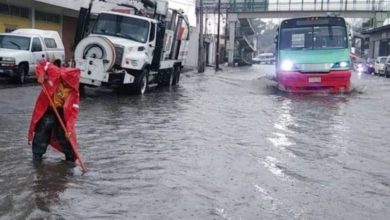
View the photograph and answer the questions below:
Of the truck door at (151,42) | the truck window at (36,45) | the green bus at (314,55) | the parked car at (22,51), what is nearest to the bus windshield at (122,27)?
the truck door at (151,42)

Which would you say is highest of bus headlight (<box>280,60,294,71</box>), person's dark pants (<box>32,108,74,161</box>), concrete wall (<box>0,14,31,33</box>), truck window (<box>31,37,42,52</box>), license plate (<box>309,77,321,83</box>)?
concrete wall (<box>0,14,31,33</box>)

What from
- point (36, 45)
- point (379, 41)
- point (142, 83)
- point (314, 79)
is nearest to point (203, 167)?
point (142, 83)

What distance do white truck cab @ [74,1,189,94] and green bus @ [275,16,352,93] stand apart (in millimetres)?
4333

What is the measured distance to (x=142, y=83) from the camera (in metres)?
19.8

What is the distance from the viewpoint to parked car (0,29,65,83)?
20672mm

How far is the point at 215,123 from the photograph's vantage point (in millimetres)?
13352

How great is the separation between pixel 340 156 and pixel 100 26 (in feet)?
38.7

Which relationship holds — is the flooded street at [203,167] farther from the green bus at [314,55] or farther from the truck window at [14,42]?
the truck window at [14,42]

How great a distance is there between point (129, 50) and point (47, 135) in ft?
34.1

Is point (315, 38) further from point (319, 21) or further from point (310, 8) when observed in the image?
point (310, 8)

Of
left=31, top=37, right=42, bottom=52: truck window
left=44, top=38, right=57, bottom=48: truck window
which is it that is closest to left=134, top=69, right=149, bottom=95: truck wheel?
left=31, top=37, right=42, bottom=52: truck window

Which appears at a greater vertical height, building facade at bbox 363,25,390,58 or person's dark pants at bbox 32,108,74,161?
building facade at bbox 363,25,390,58

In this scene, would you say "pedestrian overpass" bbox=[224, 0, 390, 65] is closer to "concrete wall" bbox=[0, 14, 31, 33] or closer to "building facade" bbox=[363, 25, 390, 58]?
"building facade" bbox=[363, 25, 390, 58]

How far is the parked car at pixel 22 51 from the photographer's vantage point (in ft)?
67.8
